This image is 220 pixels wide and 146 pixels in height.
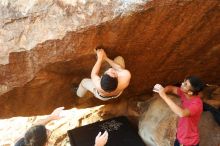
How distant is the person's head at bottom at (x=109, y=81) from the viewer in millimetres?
3670

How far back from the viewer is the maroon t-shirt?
143 inches

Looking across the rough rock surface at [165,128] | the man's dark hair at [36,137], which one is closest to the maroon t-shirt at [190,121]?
the rough rock surface at [165,128]

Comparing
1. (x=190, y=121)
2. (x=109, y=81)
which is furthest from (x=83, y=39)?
(x=190, y=121)

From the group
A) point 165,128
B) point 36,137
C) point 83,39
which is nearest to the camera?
point 36,137

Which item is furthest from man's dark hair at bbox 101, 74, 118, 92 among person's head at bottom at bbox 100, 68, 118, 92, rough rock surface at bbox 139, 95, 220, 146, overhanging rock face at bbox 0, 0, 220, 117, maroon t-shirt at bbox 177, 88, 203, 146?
rough rock surface at bbox 139, 95, 220, 146

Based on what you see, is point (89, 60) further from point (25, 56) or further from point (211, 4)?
point (211, 4)

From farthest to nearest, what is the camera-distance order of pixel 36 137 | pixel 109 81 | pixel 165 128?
pixel 165 128 → pixel 109 81 → pixel 36 137

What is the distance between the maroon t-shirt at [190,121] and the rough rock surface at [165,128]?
69 centimetres

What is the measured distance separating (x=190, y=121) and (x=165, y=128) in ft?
3.04

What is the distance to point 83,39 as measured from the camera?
12.5 feet

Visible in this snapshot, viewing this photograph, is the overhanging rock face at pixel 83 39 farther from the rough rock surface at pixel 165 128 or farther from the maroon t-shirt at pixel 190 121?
the maroon t-shirt at pixel 190 121

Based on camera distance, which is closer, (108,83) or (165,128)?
(108,83)

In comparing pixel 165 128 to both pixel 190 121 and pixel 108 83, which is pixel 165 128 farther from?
pixel 108 83

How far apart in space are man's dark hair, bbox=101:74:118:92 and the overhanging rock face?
1.58ft
